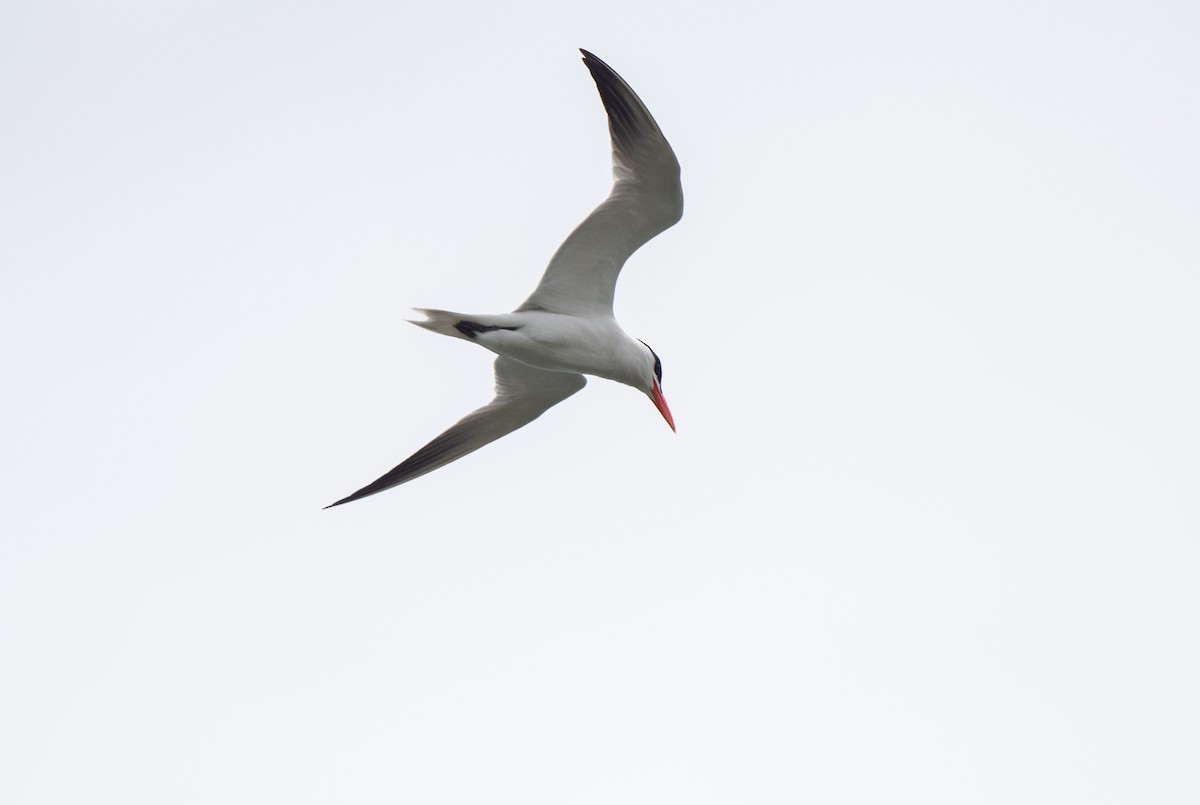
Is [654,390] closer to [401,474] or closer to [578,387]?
[578,387]

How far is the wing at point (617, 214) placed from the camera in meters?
8.16

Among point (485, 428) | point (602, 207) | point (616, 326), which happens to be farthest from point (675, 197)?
point (485, 428)

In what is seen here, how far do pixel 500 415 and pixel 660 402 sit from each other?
4.10 feet

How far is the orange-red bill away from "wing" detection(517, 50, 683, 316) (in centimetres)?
68

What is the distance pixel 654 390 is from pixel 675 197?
5.26 ft

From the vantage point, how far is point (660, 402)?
9.66 metres

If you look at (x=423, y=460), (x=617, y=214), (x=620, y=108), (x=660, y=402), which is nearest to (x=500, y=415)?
(x=423, y=460)

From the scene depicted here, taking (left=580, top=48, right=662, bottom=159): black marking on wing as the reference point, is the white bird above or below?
below

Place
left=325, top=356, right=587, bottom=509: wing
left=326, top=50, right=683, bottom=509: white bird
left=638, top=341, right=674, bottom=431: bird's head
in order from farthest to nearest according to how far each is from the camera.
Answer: left=325, top=356, right=587, bottom=509: wing, left=638, top=341, right=674, bottom=431: bird's head, left=326, top=50, right=683, bottom=509: white bird

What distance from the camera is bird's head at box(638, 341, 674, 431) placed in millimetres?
9438

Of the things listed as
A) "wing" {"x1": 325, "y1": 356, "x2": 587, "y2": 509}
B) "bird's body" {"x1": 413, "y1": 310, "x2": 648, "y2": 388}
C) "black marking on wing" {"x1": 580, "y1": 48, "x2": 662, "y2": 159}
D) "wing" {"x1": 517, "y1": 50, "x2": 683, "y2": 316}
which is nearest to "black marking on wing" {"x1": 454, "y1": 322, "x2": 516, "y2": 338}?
"bird's body" {"x1": 413, "y1": 310, "x2": 648, "y2": 388}

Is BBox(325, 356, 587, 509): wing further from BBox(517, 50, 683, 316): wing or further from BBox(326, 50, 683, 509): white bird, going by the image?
BBox(517, 50, 683, 316): wing

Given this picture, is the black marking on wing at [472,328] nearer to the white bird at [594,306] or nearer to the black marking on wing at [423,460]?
the white bird at [594,306]

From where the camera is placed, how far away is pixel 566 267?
891cm
